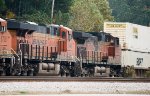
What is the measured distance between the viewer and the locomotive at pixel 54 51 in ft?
85.4

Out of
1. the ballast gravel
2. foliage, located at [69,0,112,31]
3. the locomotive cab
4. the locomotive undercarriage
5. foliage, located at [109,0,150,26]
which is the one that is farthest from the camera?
foliage, located at [109,0,150,26]

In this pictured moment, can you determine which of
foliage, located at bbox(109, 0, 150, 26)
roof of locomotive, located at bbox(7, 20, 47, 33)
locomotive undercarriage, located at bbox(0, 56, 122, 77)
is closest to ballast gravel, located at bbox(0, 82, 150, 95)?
locomotive undercarriage, located at bbox(0, 56, 122, 77)

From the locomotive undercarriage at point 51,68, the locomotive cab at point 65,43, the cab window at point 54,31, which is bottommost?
the locomotive undercarriage at point 51,68

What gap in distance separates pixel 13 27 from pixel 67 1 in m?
34.3

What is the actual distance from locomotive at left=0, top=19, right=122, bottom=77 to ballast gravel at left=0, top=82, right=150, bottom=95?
18.1 feet

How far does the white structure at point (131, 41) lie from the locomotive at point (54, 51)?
1.06 meters

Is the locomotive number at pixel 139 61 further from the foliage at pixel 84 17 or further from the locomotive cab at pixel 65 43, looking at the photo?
the foliage at pixel 84 17

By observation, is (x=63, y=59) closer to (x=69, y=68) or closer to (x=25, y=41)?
(x=69, y=68)

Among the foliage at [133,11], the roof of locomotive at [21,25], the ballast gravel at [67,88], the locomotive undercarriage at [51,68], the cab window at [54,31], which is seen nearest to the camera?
the ballast gravel at [67,88]

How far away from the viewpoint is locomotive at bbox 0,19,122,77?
26.0 metres

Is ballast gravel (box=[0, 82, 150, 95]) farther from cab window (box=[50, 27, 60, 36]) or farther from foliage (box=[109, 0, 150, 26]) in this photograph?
foliage (box=[109, 0, 150, 26])

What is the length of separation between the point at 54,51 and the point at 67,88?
416 inches


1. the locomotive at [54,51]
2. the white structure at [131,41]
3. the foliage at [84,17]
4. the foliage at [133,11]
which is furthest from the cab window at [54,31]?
the foliage at [133,11]

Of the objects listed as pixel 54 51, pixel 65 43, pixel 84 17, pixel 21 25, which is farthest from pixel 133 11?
pixel 21 25
